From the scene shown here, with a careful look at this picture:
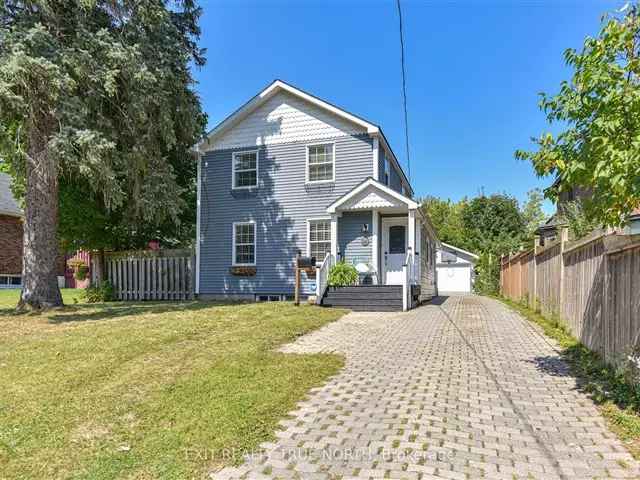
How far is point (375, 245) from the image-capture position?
1401 cm

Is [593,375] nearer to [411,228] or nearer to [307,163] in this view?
[411,228]

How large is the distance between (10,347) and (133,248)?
38.0 ft

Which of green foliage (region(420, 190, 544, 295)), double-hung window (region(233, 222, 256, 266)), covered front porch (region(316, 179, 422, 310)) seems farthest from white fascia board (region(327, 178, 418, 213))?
green foliage (region(420, 190, 544, 295))

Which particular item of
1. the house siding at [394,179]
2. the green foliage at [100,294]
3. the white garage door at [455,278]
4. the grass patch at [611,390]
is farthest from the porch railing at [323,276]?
the white garage door at [455,278]

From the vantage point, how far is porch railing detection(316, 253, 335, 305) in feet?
41.7

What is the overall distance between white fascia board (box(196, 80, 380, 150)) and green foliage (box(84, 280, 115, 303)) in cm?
636

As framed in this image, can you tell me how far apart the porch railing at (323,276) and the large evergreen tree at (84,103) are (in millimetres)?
4732

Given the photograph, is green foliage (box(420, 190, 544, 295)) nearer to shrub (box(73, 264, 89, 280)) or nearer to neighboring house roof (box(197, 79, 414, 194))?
neighboring house roof (box(197, 79, 414, 194))

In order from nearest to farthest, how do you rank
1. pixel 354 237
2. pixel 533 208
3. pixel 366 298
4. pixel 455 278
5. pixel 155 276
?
pixel 366 298
pixel 354 237
pixel 155 276
pixel 455 278
pixel 533 208

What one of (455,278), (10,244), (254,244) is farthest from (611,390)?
(455,278)

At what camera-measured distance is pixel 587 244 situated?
255 inches

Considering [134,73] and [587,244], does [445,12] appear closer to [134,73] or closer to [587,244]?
[587,244]

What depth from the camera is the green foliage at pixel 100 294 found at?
1648 cm

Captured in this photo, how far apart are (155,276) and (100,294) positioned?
2096mm
